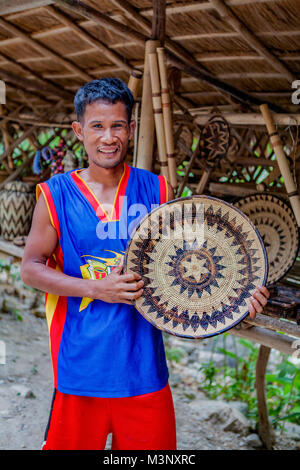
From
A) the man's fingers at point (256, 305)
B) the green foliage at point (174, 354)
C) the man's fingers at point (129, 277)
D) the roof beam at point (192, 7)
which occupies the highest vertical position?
the roof beam at point (192, 7)

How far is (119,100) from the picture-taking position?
141cm

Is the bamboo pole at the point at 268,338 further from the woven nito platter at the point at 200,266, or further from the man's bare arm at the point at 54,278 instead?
the man's bare arm at the point at 54,278

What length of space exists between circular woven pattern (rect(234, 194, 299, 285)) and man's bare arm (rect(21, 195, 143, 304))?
6.91ft

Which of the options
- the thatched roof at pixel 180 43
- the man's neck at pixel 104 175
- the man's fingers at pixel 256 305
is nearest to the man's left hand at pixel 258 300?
the man's fingers at pixel 256 305

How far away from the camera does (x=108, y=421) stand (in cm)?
148

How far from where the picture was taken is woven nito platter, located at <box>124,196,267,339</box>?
4.96 feet

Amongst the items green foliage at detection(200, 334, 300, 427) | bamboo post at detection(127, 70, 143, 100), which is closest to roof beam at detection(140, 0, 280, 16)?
bamboo post at detection(127, 70, 143, 100)

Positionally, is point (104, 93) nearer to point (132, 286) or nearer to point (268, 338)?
point (132, 286)

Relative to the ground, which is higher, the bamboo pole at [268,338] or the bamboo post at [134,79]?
the bamboo post at [134,79]

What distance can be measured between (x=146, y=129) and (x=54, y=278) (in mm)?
1699

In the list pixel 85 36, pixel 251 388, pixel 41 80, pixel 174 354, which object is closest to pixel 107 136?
pixel 85 36

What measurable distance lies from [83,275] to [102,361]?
0.90 ft

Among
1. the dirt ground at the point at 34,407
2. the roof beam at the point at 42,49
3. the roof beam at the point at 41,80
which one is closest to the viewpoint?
the dirt ground at the point at 34,407

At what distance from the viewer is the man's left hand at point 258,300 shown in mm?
1427
